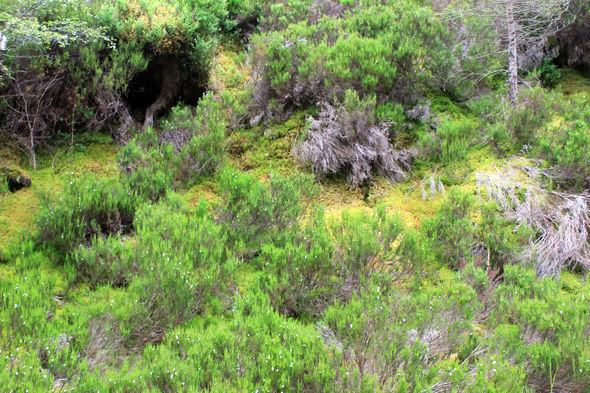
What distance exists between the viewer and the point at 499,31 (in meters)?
9.05

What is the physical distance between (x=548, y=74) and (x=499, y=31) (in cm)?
147

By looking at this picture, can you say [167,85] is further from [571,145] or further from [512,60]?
[571,145]

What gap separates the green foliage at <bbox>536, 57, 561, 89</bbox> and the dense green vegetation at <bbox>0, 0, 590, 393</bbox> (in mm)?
157

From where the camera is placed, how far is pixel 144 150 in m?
6.46

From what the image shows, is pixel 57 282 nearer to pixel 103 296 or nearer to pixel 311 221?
pixel 103 296

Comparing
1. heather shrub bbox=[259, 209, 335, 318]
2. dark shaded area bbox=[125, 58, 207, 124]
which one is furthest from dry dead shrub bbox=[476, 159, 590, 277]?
dark shaded area bbox=[125, 58, 207, 124]

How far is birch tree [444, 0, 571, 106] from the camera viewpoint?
8055 mm

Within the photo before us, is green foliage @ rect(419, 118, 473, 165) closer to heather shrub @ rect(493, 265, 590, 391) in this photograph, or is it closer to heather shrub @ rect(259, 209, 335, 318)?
heather shrub @ rect(493, 265, 590, 391)

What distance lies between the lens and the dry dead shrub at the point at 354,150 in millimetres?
6469

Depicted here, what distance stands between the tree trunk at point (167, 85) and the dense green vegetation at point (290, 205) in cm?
5

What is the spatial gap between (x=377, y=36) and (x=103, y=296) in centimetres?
683

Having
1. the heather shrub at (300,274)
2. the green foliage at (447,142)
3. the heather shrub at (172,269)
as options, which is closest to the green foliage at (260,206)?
the heather shrub at (172,269)

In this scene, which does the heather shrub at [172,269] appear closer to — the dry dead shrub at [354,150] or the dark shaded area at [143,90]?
the dry dead shrub at [354,150]

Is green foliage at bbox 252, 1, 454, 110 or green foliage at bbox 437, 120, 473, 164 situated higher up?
green foliage at bbox 252, 1, 454, 110
